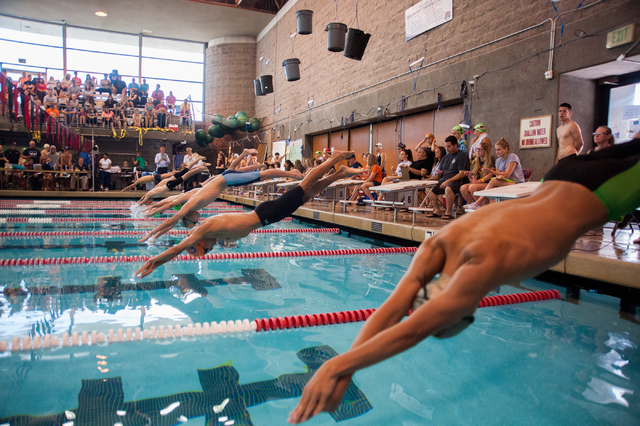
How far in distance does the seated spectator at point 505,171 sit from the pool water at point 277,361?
154cm

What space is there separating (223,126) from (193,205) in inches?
632

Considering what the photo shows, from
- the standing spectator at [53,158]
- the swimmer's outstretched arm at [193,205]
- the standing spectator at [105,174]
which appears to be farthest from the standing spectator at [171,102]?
the swimmer's outstretched arm at [193,205]

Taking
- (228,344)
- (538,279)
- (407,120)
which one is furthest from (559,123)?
(228,344)

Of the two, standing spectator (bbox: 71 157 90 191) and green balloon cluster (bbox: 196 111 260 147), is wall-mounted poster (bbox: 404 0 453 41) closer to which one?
green balloon cluster (bbox: 196 111 260 147)

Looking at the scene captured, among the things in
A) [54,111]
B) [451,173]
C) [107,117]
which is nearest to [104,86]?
[107,117]

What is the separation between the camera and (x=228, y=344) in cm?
271

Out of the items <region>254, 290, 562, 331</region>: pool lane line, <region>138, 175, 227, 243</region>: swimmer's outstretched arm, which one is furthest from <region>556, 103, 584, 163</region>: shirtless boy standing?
<region>138, 175, 227, 243</region>: swimmer's outstretched arm

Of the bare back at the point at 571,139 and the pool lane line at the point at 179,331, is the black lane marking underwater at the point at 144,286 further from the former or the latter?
the bare back at the point at 571,139

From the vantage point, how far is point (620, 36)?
5.15m

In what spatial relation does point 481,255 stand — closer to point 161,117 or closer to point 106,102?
point 161,117

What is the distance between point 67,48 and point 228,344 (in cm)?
2160

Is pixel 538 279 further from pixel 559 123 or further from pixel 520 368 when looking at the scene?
pixel 559 123

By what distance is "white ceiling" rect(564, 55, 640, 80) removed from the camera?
5.42m

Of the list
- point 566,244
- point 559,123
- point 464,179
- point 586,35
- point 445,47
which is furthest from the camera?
point 445,47
